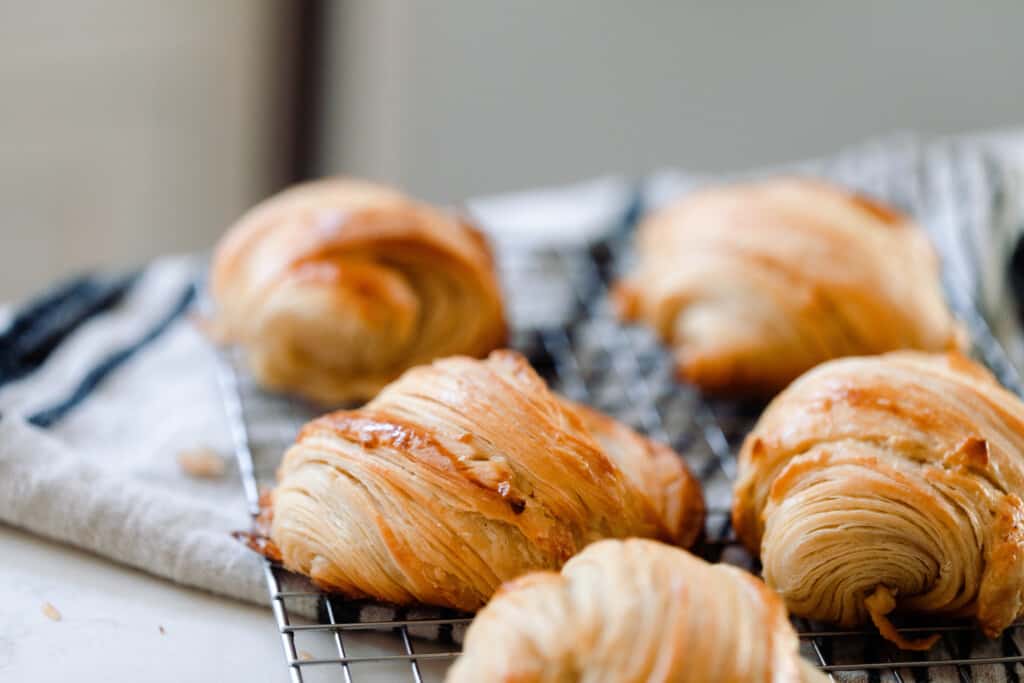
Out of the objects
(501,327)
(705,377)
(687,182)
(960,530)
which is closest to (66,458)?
(501,327)

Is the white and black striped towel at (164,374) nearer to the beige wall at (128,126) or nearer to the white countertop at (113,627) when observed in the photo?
the white countertop at (113,627)

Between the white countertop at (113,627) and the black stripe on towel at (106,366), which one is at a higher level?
the black stripe on towel at (106,366)

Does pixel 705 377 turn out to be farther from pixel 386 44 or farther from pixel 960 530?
pixel 386 44

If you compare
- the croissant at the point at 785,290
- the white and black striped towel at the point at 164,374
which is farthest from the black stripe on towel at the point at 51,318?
the croissant at the point at 785,290

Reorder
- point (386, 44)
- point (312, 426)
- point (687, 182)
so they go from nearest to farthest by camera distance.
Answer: point (312, 426) < point (687, 182) < point (386, 44)

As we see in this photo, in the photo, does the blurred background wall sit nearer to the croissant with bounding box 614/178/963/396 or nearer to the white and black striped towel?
the white and black striped towel

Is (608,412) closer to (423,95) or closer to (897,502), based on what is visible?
(897,502)

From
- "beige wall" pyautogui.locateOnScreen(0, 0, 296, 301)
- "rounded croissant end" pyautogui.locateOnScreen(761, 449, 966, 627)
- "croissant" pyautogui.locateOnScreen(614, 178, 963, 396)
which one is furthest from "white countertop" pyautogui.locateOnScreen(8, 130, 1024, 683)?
"beige wall" pyautogui.locateOnScreen(0, 0, 296, 301)
